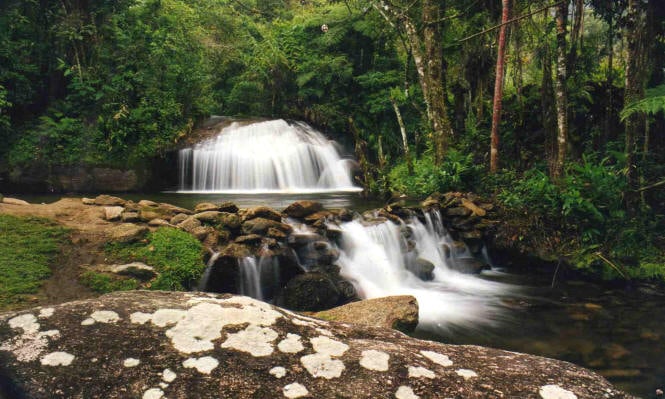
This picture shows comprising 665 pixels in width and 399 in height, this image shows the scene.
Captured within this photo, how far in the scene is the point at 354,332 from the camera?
217 centimetres

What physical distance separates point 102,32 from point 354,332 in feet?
57.4

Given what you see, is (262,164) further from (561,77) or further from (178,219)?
(561,77)

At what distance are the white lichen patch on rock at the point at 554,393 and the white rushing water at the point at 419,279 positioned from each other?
5026 millimetres

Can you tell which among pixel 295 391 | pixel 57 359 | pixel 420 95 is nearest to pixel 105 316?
pixel 57 359

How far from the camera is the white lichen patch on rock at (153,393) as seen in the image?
1635 millimetres

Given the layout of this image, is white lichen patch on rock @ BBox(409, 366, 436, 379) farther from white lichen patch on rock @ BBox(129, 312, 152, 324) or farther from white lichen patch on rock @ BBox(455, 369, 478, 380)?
white lichen patch on rock @ BBox(129, 312, 152, 324)

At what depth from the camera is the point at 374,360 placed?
1876 mm

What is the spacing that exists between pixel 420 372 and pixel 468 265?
8240mm

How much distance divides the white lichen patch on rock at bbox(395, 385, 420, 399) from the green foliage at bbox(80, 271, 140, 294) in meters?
4.16

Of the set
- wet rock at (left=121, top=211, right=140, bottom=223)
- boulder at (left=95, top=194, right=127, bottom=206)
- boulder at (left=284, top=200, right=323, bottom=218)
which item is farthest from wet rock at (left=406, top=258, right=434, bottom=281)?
boulder at (left=95, top=194, right=127, bottom=206)

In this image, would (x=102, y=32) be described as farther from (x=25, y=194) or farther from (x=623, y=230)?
(x=623, y=230)

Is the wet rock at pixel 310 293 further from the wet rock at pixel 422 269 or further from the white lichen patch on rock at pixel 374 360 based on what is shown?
the white lichen patch on rock at pixel 374 360

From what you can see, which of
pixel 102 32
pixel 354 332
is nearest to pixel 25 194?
pixel 102 32

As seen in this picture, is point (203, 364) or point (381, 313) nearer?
point (203, 364)
